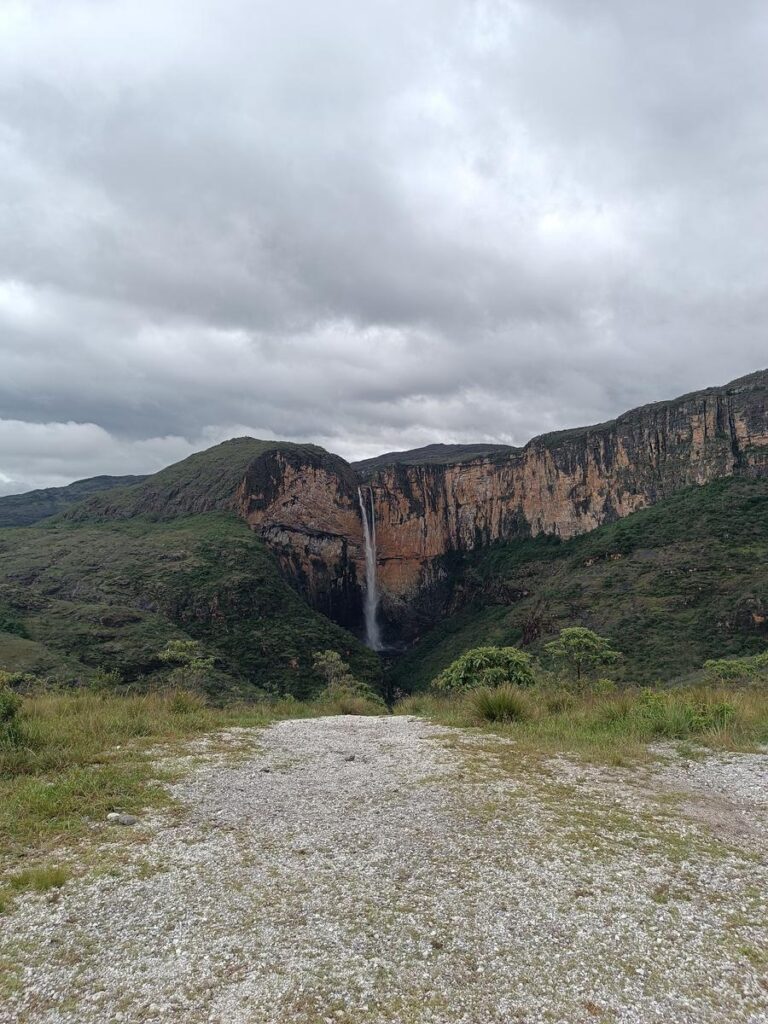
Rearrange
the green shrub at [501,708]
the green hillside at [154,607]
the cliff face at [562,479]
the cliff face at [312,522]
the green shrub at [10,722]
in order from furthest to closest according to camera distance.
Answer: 1. the cliff face at [312,522]
2. the cliff face at [562,479]
3. the green hillside at [154,607]
4. the green shrub at [501,708]
5. the green shrub at [10,722]

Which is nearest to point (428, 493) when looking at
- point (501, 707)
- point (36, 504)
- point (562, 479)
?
point (562, 479)

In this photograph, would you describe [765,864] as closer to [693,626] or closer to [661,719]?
[661,719]

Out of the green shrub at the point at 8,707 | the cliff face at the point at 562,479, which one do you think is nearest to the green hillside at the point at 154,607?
the green shrub at the point at 8,707

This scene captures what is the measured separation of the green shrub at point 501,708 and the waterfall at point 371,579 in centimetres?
8642

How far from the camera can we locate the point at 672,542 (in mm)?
57719

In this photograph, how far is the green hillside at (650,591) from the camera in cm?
3981

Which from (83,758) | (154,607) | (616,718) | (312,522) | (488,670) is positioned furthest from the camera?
(312,522)

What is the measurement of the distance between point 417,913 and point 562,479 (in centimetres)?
8996

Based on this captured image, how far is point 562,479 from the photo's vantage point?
8919 cm

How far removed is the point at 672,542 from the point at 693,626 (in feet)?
60.2

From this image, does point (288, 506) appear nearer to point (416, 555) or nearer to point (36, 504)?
point (416, 555)

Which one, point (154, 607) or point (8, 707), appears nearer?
point (8, 707)

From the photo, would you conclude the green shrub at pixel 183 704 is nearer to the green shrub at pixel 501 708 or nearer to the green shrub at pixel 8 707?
the green shrub at pixel 8 707

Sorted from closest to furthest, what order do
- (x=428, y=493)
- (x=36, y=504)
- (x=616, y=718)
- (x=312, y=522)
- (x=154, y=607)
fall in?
(x=616, y=718) → (x=154, y=607) → (x=312, y=522) → (x=428, y=493) → (x=36, y=504)
